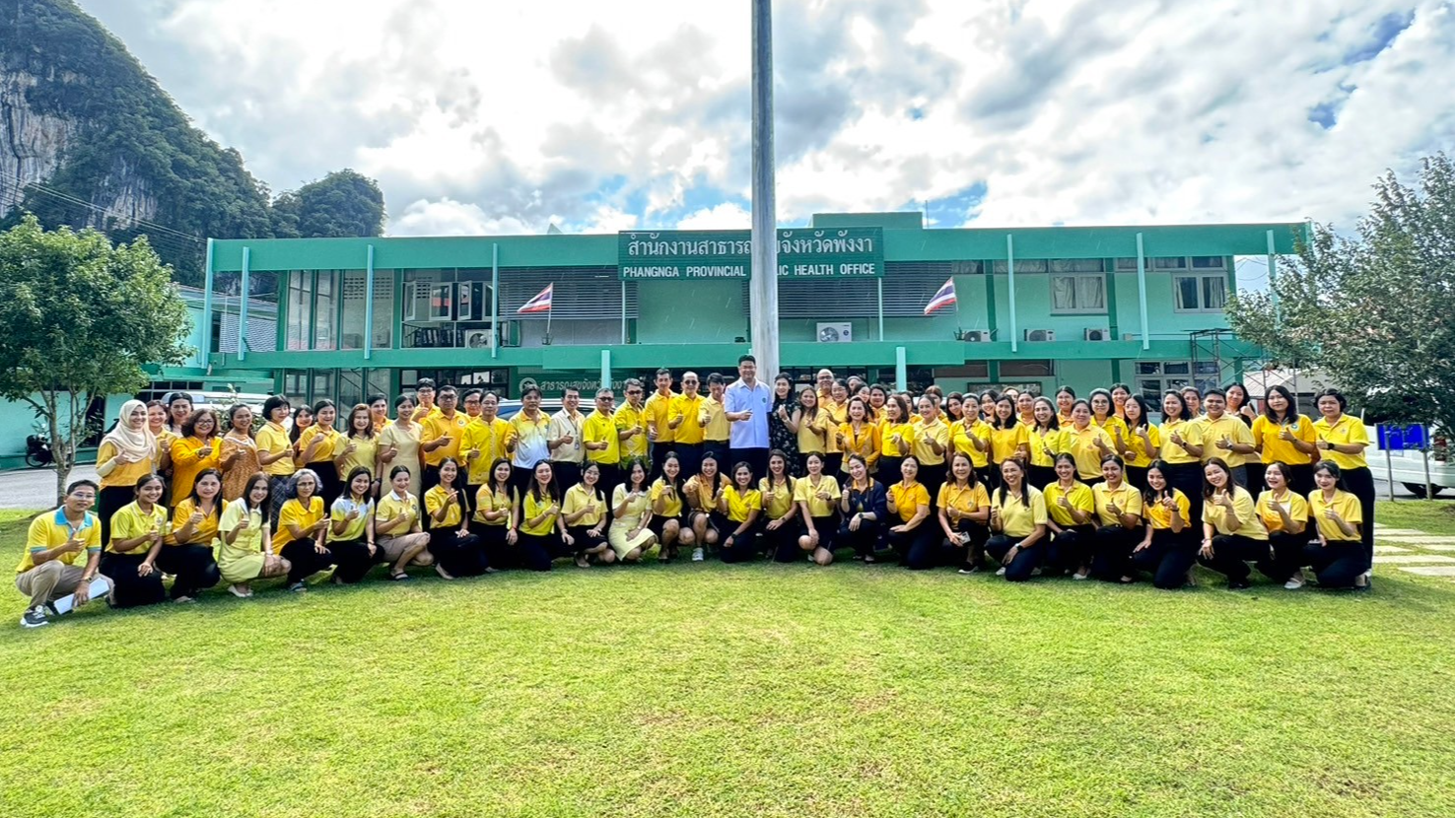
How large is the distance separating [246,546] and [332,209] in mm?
48610

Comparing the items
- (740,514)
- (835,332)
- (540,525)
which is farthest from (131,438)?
(835,332)

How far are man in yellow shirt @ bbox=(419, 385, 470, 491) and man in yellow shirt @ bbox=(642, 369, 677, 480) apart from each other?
169 centimetres

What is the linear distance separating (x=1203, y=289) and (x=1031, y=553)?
55.7ft

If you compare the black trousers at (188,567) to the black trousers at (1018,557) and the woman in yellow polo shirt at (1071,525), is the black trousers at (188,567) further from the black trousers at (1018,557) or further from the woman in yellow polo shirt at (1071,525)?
the woman in yellow polo shirt at (1071,525)

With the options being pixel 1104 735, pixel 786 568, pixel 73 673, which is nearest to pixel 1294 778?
pixel 1104 735

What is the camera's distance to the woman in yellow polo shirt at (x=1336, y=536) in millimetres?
4723

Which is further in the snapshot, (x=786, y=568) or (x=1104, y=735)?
(x=786, y=568)

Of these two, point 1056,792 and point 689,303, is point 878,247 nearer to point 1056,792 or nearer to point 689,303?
point 689,303

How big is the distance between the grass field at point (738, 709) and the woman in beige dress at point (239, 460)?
49.1 inches

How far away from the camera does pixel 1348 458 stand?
4410 millimetres

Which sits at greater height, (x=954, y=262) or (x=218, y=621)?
(x=954, y=262)

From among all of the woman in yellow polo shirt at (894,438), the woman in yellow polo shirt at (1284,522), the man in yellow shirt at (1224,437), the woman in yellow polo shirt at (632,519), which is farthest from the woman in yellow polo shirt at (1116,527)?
the woman in yellow polo shirt at (632,519)

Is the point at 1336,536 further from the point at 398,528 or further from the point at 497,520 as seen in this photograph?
the point at 398,528

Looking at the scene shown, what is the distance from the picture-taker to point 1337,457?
14.9 feet
